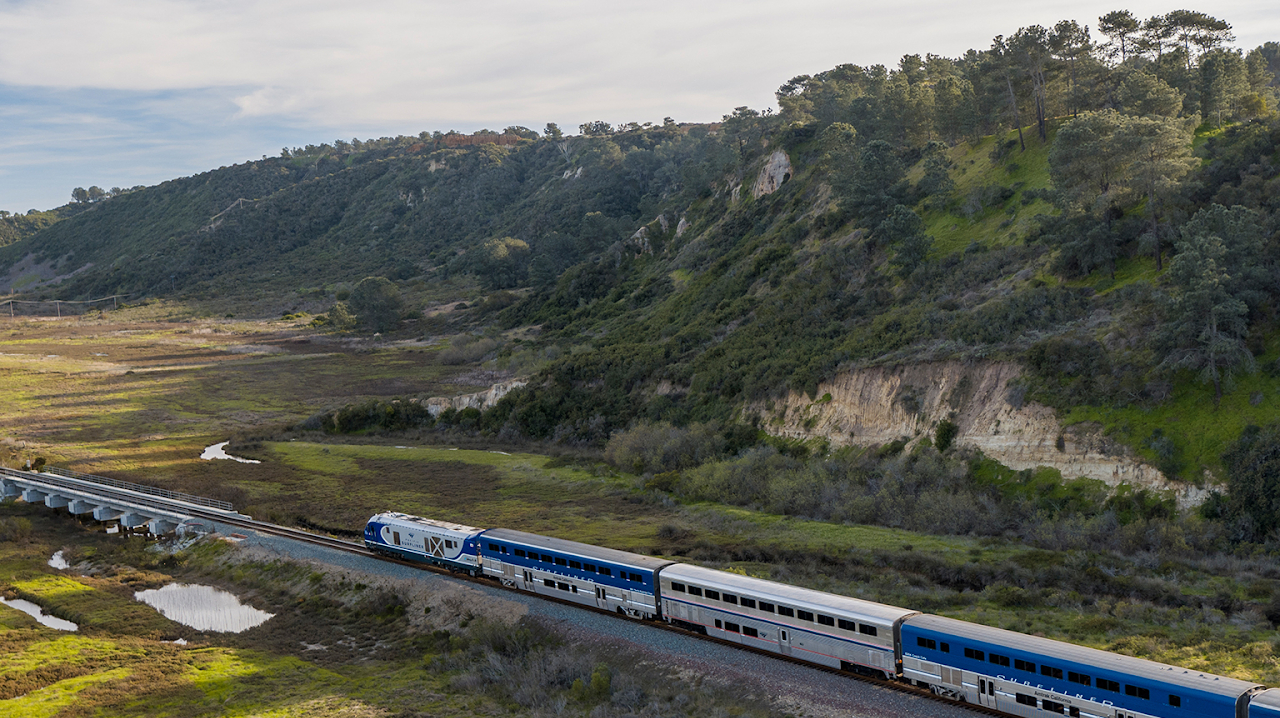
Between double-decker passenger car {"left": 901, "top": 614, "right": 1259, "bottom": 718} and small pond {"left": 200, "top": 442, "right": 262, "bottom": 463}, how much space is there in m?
64.2

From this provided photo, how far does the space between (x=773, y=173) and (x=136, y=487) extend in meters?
85.3

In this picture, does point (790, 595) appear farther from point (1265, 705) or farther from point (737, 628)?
point (1265, 705)

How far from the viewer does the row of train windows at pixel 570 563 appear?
32531 mm

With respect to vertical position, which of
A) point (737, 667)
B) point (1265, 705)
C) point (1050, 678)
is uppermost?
point (1265, 705)

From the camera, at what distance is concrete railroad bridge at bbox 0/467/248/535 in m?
54.7

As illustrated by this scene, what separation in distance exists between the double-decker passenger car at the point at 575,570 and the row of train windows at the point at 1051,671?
1124 centimetres

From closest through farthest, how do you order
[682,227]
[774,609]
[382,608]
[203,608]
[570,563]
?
[774,609], [570,563], [382,608], [203,608], [682,227]

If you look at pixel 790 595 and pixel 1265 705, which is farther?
pixel 790 595

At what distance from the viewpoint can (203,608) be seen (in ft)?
137

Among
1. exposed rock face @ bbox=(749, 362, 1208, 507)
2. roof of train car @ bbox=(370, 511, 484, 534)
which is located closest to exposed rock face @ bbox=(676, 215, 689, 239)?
exposed rock face @ bbox=(749, 362, 1208, 507)

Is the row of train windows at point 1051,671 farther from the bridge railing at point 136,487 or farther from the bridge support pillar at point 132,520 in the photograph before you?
the bridge support pillar at point 132,520

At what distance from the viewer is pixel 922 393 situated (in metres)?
54.3

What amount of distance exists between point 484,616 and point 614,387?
43328 millimetres

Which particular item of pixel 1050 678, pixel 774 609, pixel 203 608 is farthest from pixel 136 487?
pixel 1050 678
